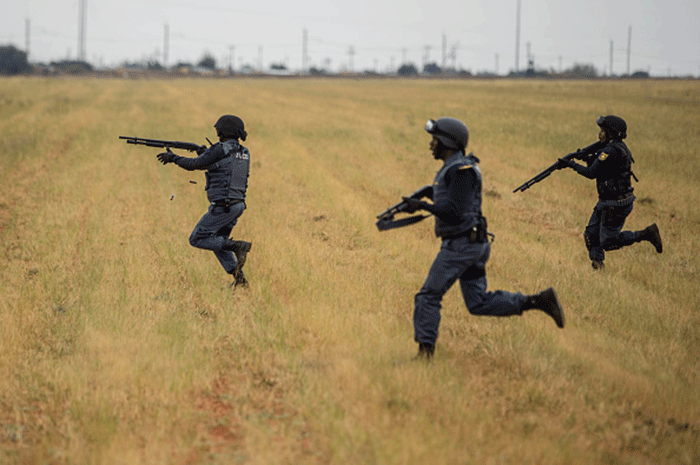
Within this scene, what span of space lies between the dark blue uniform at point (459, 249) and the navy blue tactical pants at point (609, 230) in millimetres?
4072

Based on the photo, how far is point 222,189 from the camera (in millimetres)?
7973

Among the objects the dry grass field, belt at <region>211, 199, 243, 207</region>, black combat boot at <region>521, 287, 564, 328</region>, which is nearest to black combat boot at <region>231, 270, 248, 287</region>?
the dry grass field

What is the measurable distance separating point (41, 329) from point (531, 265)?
21.5ft

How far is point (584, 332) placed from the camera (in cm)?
666

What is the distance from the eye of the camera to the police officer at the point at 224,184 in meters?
7.84

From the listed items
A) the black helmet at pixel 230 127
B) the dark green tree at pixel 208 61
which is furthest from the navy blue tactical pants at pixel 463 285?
the dark green tree at pixel 208 61

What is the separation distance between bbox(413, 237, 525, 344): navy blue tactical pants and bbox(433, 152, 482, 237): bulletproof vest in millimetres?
111

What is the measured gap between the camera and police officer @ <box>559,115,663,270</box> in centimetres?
883

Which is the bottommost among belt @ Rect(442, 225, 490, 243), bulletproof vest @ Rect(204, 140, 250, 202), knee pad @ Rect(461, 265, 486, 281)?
knee pad @ Rect(461, 265, 486, 281)

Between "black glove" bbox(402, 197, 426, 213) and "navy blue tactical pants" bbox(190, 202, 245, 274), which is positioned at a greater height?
"black glove" bbox(402, 197, 426, 213)

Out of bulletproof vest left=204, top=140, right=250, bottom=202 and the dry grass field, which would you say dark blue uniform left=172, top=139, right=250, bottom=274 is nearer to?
bulletproof vest left=204, top=140, right=250, bottom=202

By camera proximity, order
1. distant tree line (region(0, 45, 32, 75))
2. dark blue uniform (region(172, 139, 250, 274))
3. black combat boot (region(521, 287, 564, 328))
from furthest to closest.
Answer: distant tree line (region(0, 45, 32, 75))
dark blue uniform (region(172, 139, 250, 274))
black combat boot (region(521, 287, 564, 328))

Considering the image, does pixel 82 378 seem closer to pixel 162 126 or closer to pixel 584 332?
pixel 584 332

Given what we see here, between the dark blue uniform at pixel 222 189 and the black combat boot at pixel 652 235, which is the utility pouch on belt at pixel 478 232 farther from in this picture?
the black combat boot at pixel 652 235
